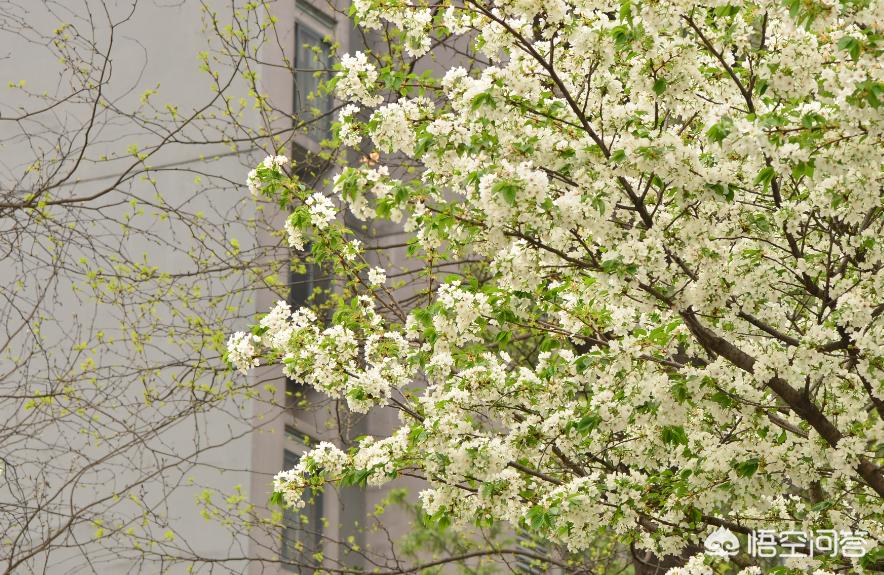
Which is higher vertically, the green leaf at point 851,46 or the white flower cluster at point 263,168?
the white flower cluster at point 263,168

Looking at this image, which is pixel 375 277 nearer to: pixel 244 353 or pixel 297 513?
pixel 244 353

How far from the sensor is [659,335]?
6531 millimetres

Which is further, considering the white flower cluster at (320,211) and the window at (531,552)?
the window at (531,552)

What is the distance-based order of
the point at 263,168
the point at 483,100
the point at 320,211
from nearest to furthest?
the point at 483,100
the point at 263,168
the point at 320,211

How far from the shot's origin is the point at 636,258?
5.55 metres

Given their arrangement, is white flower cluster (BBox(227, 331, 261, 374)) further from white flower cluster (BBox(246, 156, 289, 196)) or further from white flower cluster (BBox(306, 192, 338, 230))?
white flower cluster (BBox(246, 156, 289, 196))

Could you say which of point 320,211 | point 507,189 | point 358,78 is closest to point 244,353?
point 320,211

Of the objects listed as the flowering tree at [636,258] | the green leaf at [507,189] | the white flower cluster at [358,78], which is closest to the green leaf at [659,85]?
the flowering tree at [636,258]

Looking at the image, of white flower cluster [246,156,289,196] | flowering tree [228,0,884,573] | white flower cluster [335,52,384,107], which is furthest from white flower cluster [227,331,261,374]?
white flower cluster [335,52,384,107]

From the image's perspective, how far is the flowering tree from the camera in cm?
548

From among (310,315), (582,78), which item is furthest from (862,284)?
(310,315)

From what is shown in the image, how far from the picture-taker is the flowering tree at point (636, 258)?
18.0ft

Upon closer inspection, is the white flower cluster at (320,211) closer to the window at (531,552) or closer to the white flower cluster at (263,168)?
the white flower cluster at (263,168)

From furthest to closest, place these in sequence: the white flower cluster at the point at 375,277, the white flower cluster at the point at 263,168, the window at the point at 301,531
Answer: the window at the point at 301,531 → the white flower cluster at the point at 375,277 → the white flower cluster at the point at 263,168
